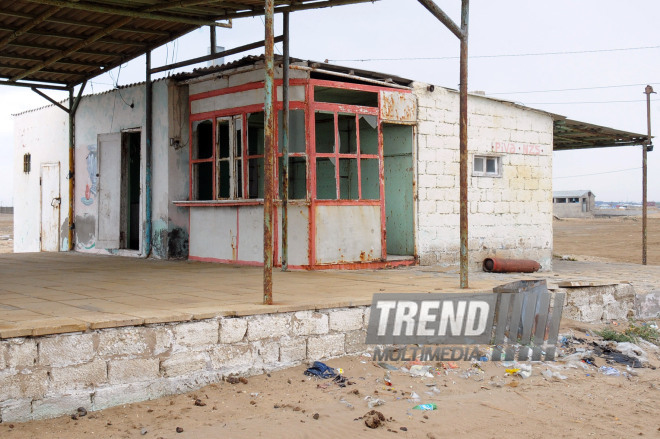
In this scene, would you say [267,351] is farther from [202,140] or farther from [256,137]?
[256,137]

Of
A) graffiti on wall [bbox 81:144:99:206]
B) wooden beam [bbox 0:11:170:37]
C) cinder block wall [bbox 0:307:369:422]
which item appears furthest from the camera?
graffiti on wall [bbox 81:144:99:206]

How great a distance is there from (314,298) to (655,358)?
3.76 m

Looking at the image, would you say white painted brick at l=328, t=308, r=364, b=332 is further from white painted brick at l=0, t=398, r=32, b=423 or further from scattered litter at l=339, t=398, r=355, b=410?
white painted brick at l=0, t=398, r=32, b=423

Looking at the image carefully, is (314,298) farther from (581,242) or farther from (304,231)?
(581,242)

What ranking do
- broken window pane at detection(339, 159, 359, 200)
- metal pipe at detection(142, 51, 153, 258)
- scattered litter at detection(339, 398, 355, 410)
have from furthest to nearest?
metal pipe at detection(142, 51, 153, 258), broken window pane at detection(339, 159, 359, 200), scattered litter at detection(339, 398, 355, 410)

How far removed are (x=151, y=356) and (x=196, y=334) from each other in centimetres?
40

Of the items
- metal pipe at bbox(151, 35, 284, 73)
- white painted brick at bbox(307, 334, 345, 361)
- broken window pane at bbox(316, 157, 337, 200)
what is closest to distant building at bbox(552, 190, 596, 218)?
broken window pane at bbox(316, 157, 337, 200)

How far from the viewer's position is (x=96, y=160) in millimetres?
13141

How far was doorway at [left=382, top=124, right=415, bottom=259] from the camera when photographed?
35.5ft

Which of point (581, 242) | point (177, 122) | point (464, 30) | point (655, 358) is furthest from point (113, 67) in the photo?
point (581, 242)

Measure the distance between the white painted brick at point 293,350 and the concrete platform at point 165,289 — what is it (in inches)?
11.5

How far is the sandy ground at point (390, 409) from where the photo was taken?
4.35m

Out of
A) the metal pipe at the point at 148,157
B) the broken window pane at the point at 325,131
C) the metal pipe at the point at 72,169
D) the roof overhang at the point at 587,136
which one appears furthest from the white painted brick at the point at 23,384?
the roof overhang at the point at 587,136

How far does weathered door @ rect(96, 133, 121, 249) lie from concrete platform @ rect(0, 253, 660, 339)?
5.57ft
